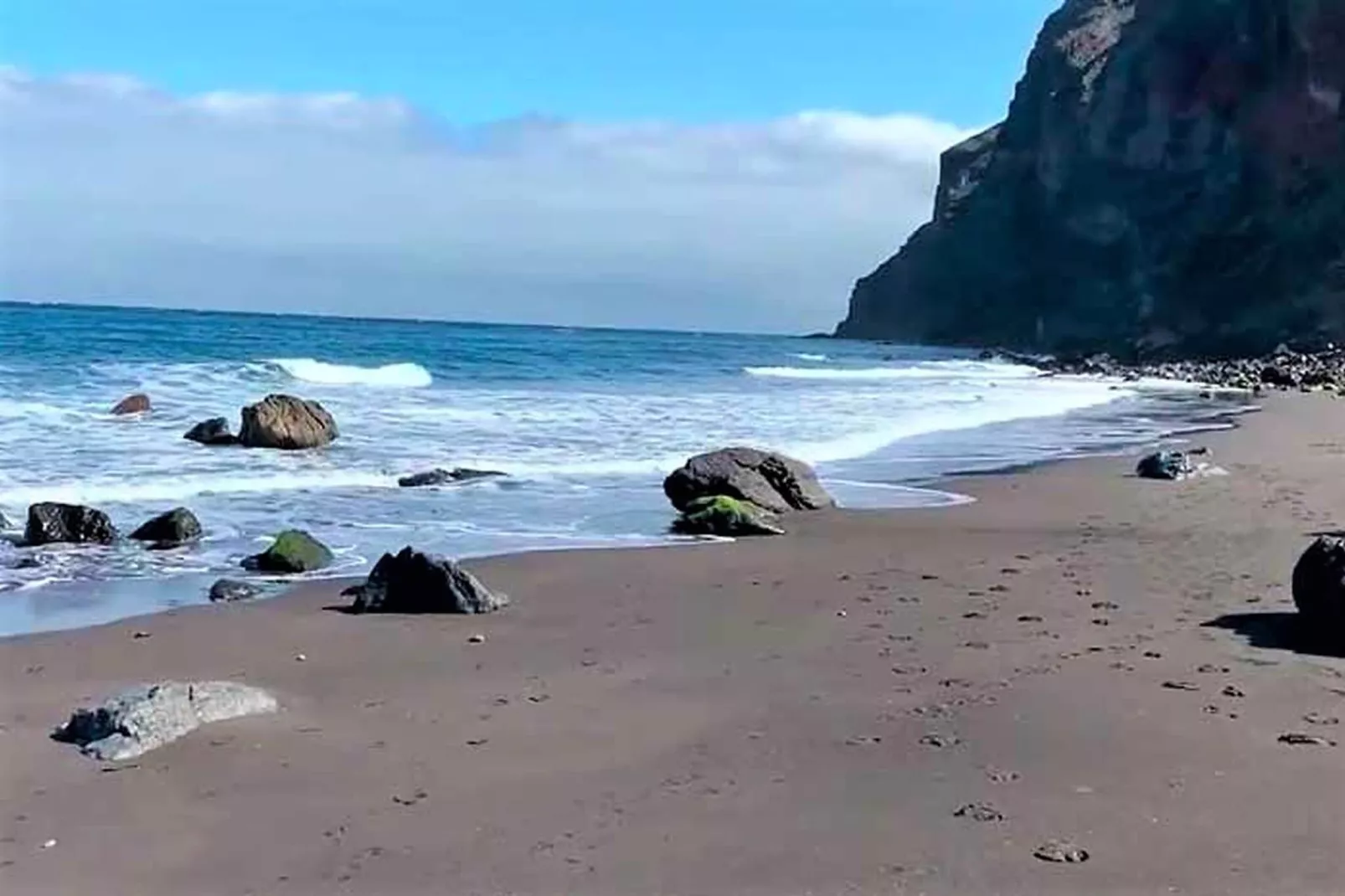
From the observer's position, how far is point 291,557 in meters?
10.6

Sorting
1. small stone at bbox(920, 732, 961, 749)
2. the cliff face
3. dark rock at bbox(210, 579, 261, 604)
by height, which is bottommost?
dark rock at bbox(210, 579, 261, 604)

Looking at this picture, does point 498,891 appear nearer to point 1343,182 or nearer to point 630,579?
point 630,579

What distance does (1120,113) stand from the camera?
8738 centimetres

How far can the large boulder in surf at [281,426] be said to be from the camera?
762 inches

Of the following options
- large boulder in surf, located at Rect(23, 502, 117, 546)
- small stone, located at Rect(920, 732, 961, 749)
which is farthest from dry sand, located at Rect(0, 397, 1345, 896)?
large boulder in surf, located at Rect(23, 502, 117, 546)

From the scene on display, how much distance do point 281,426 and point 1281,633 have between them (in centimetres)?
1395

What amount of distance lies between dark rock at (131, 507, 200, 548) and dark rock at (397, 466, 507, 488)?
3890 millimetres

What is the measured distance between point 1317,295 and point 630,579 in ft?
168

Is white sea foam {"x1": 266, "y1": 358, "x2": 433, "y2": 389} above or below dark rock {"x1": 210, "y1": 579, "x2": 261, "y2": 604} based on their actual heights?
below

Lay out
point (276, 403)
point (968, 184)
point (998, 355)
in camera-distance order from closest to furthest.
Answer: point (276, 403)
point (998, 355)
point (968, 184)

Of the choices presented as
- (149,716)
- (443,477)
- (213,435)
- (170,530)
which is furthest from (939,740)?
(213,435)

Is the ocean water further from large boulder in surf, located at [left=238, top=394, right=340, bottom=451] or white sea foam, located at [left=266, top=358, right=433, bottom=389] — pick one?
large boulder in surf, located at [left=238, top=394, right=340, bottom=451]

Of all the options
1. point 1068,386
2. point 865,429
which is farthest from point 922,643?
point 1068,386

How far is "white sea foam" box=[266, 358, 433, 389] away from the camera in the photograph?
137 ft
